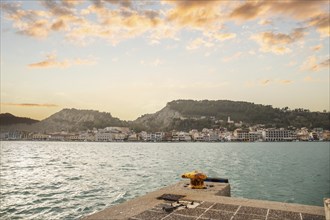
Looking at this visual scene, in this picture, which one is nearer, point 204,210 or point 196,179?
point 204,210

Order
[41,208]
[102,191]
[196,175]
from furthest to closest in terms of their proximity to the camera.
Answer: [102,191]
[41,208]
[196,175]

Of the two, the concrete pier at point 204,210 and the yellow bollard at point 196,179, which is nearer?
the concrete pier at point 204,210

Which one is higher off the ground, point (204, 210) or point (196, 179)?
point (196, 179)

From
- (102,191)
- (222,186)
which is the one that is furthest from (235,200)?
(102,191)

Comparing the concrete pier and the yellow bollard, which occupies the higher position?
the yellow bollard

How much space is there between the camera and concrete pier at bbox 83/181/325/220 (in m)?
8.92

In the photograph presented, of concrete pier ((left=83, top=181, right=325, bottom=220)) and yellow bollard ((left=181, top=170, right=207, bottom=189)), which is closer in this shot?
concrete pier ((left=83, top=181, right=325, bottom=220))

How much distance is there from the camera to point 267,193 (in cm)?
3231

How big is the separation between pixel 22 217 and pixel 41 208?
9.29 feet

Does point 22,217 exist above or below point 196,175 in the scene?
below

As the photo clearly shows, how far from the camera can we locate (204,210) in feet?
31.3

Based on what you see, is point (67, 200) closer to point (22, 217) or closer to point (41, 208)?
point (41, 208)

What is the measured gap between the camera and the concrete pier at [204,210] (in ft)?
29.3

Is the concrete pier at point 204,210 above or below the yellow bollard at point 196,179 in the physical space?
below
